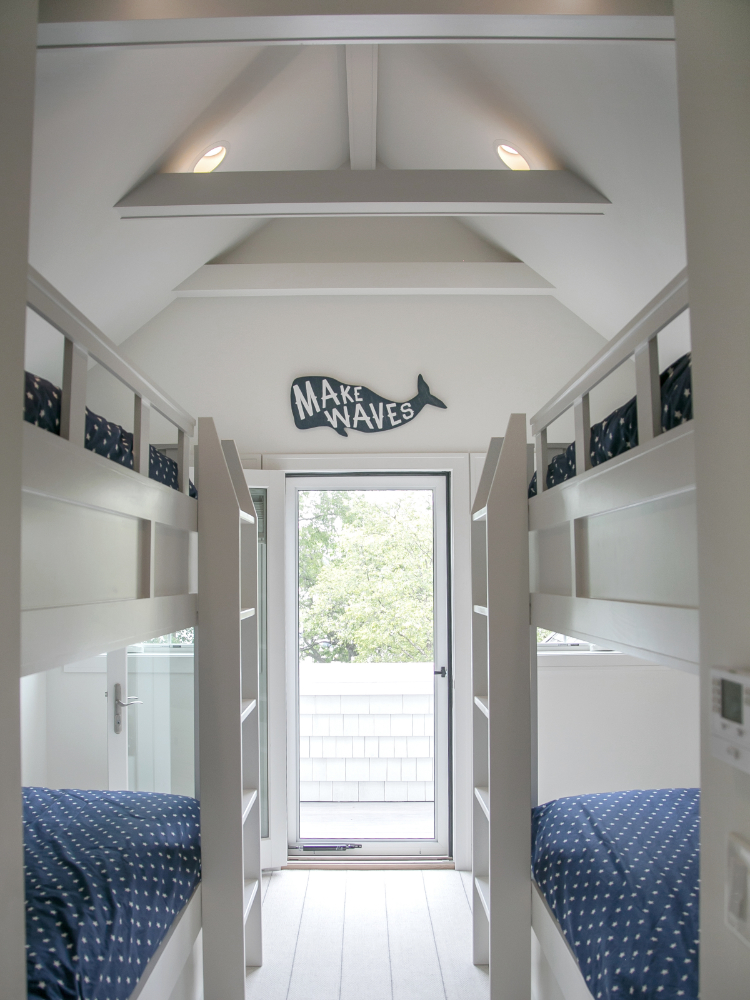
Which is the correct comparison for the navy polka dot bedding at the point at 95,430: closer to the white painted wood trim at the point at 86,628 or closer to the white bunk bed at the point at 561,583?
the white painted wood trim at the point at 86,628

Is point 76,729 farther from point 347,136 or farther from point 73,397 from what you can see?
point 347,136

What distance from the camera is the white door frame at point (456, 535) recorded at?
3.38 m

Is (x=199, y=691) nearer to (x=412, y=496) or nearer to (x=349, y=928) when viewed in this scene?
(x=349, y=928)

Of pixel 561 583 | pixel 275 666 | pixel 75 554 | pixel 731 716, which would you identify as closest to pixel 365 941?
pixel 275 666

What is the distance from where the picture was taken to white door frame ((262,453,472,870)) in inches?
133

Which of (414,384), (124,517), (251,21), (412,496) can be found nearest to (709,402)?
(251,21)

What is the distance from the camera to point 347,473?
357 centimetres

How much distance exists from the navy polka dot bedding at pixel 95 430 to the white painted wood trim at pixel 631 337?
1012 mm

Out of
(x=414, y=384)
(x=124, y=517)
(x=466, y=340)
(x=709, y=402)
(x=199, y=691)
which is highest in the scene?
(x=466, y=340)

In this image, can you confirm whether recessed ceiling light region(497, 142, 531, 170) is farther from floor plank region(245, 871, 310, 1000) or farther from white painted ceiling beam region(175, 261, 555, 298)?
floor plank region(245, 871, 310, 1000)

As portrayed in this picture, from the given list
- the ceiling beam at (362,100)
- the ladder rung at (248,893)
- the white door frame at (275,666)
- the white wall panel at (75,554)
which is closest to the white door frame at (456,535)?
the white door frame at (275,666)

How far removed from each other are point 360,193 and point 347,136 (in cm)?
82

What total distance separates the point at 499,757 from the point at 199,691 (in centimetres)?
91

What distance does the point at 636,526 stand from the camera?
1.30 metres
